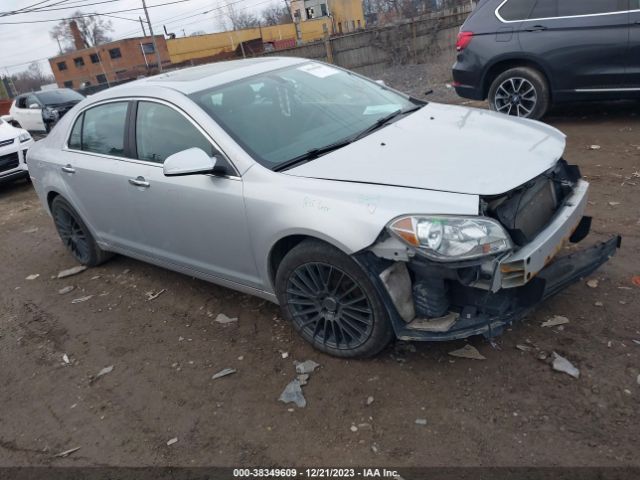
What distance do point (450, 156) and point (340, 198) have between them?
2.35 feet

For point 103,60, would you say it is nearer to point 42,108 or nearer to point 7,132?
point 42,108

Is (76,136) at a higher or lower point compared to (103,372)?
higher

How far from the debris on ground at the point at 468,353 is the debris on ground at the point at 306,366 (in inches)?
32.4

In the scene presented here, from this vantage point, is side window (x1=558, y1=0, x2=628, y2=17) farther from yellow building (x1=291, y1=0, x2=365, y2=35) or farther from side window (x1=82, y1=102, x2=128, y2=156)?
yellow building (x1=291, y1=0, x2=365, y2=35)

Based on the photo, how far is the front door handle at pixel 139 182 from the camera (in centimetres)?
379

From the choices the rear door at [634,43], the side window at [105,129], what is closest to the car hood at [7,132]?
the side window at [105,129]

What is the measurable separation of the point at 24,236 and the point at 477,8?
684 centimetres

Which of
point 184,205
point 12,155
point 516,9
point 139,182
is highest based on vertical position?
point 516,9

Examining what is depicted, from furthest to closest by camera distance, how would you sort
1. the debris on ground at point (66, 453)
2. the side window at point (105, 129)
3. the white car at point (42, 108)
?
the white car at point (42, 108) < the side window at point (105, 129) < the debris on ground at point (66, 453)

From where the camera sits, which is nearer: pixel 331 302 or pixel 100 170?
pixel 331 302

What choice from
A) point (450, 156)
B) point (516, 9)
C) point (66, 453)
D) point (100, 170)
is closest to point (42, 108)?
point (100, 170)

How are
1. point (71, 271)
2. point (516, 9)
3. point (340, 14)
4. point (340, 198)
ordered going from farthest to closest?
1. point (340, 14)
2. point (516, 9)
3. point (71, 271)
4. point (340, 198)

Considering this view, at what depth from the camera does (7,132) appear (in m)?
9.73

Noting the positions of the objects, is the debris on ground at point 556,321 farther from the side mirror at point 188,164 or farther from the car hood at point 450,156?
the side mirror at point 188,164
